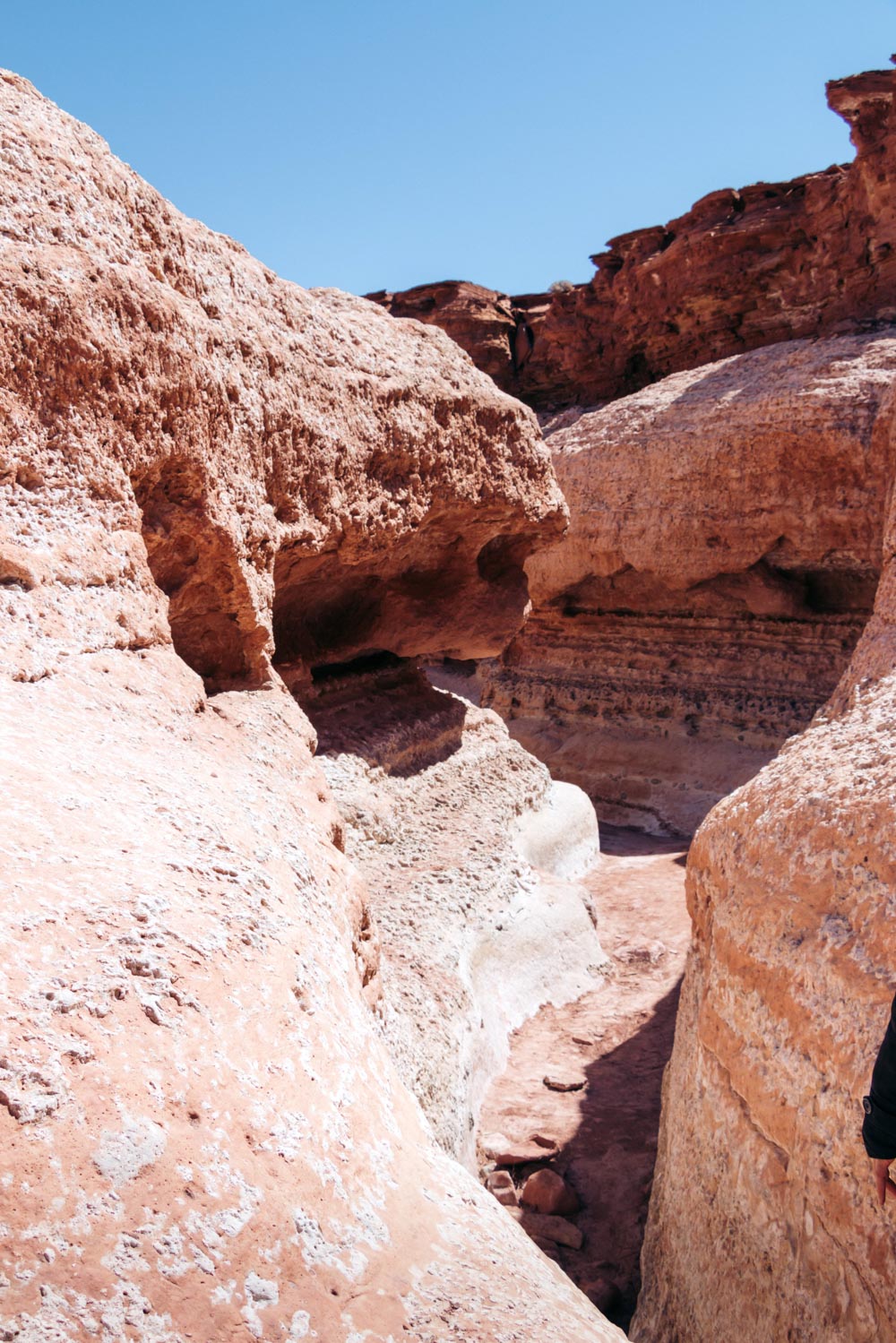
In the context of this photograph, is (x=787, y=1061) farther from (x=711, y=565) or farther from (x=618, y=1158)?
(x=711, y=565)

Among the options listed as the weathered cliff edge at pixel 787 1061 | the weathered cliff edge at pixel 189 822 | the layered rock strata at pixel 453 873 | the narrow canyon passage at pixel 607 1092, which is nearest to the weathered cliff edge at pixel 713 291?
the layered rock strata at pixel 453 873

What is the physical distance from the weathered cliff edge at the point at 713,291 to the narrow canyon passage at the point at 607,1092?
5.71 metres

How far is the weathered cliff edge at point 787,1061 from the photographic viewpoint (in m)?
1.83

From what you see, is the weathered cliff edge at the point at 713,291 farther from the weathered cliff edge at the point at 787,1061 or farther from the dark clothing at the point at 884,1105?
the dark clothing at the point at 884,1105

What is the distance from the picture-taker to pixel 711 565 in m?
8.03

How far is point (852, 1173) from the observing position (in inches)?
70.8

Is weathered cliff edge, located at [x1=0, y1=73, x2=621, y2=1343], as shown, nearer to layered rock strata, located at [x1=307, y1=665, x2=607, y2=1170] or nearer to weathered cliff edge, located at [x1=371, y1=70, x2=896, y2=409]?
layered rock strata, located at [x1=307, y1=665, x2=607, y2=1170]

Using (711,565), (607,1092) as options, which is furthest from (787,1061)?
(711,565)

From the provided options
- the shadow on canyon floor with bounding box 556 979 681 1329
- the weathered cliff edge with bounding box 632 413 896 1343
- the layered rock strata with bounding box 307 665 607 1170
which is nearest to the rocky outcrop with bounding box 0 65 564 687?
the layered rock strata with bounding box 307 665 607 1170

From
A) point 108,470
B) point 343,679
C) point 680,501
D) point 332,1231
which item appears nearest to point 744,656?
point 680,501

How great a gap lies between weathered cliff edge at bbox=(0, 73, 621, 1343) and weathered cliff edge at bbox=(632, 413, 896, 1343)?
0.47 m

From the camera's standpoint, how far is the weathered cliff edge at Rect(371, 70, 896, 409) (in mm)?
8336

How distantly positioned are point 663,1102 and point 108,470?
232 centimetres

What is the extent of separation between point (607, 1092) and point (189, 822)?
242cm
